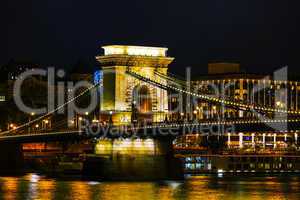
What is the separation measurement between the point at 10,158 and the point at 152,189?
29.8 metres

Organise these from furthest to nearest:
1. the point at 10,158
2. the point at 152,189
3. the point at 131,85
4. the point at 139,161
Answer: the point at 10,158 < the point at 131,85 < the point at 139,161 < the point at 152,189

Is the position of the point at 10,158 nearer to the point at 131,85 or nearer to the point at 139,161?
the point at 131,85

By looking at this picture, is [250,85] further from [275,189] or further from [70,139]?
[275,189]

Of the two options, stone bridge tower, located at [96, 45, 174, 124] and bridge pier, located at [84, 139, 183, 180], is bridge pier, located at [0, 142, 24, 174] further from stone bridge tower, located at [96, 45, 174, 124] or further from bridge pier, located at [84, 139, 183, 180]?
bridge pier, located at [84, 139, 183, 180]

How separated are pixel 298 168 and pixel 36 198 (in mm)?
36652

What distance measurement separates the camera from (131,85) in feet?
274

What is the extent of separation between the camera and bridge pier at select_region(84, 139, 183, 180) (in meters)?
79.9

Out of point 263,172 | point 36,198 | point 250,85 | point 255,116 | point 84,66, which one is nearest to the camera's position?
A: point 36,198

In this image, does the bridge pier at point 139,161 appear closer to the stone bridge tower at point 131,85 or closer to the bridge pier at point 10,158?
the stone bridge tower at point 131,85

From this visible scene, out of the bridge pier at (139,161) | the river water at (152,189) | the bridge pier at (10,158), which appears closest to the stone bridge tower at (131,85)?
the bridge pier at (139,161)

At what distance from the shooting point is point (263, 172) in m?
96.4

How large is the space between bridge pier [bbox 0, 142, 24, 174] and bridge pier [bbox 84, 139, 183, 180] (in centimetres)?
1737

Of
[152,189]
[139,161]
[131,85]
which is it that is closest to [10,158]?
[131,85]

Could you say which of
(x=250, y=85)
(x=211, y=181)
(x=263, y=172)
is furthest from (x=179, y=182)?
(x=250, y=85)
